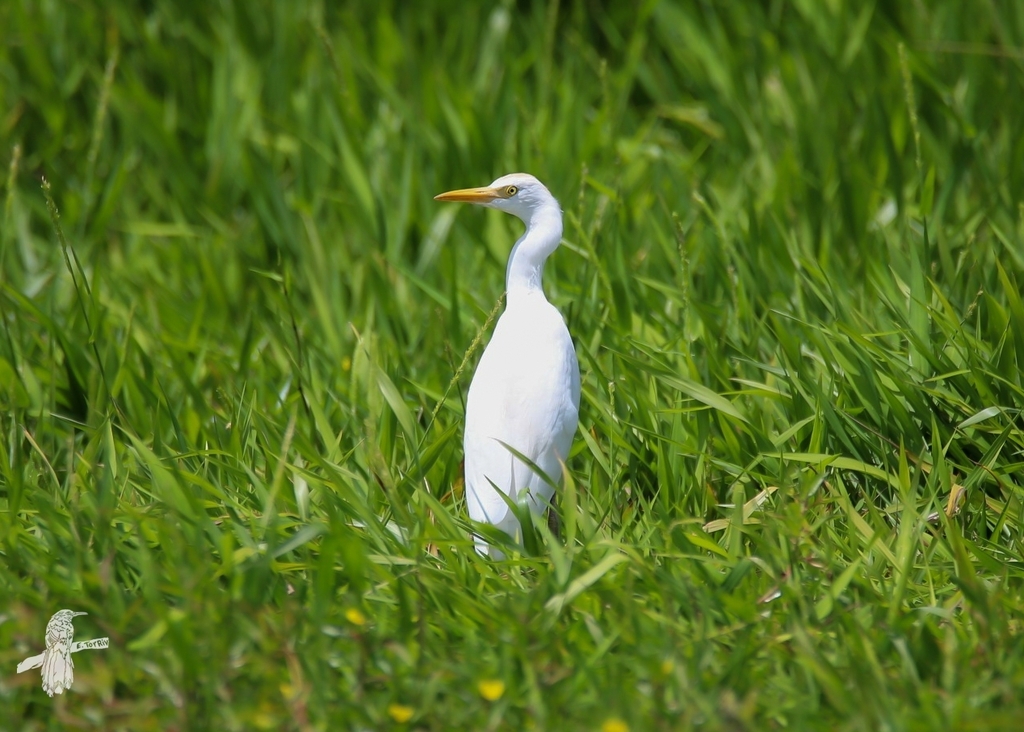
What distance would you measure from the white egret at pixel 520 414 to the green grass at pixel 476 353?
0.32 feet

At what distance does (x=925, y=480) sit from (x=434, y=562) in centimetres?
119

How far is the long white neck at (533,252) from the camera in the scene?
2.43 metres

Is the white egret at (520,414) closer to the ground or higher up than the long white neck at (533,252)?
closer to the ground

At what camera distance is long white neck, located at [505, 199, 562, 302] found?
2428 mm

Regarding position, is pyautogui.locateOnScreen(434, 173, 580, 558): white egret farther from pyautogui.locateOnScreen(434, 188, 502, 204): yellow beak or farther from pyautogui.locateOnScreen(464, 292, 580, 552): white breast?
pyautogui.locateOnScreen(434, 188, 502, 204): yellow beak

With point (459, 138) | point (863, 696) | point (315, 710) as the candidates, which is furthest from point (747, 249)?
point (315, 710)

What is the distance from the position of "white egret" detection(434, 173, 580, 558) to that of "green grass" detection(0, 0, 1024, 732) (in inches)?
3.8

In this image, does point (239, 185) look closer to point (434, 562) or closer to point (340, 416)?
point (340, 416)
